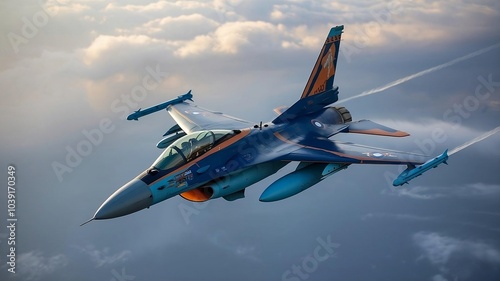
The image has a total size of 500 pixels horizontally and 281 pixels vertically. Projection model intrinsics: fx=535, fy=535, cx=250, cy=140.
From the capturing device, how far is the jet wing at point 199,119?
2130 cm

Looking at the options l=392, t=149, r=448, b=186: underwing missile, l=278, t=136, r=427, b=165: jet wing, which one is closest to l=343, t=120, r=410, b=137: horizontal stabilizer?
l=278, t=136, r=427, b=165: jet wing

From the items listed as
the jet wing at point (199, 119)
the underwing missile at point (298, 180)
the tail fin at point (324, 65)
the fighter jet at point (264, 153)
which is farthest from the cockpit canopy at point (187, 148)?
the tail fin at point (324, 65)

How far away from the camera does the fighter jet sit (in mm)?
16344

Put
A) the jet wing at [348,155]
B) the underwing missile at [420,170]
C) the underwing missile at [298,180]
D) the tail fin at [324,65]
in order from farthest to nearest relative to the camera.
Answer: the tail fin at [324,65] < the jet wing at [348,155] < the underwing missile at [420,170] < the underwing missile at [298,180]

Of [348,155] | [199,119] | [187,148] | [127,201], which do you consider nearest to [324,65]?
[348,155]

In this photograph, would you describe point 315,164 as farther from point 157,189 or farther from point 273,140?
point 157,189

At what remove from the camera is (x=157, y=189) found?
1608cm

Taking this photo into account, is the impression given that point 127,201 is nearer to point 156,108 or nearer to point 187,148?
point 187,148

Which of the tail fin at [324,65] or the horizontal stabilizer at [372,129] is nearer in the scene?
the horizontal stabilizer at [372,129]

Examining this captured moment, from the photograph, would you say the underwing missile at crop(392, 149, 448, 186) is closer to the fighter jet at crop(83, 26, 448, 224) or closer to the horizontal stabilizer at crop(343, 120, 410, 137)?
the fighter jet at crop(83, 26, 448, 224)

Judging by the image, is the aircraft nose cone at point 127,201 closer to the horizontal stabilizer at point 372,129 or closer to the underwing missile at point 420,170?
the underwing missile at point 420,170

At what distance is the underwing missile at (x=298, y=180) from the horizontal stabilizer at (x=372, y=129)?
2.88m

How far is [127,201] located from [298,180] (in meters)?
5.86

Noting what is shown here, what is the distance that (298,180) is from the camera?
715 inches
